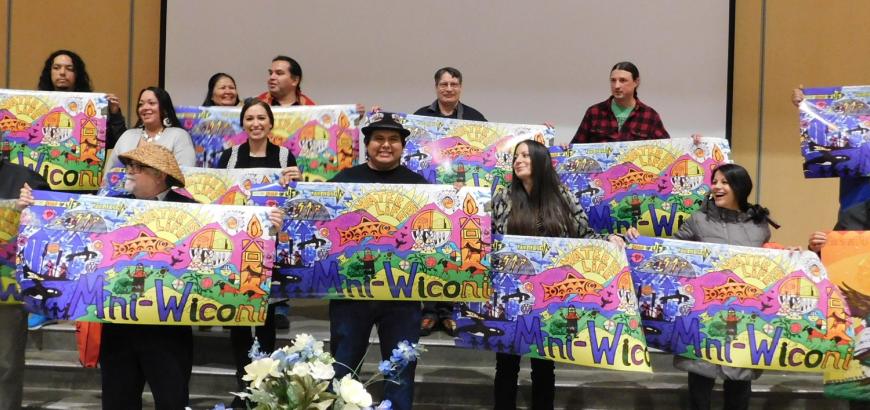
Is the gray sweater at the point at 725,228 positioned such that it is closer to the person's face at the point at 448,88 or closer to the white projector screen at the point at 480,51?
the person's face at the point at 448,88

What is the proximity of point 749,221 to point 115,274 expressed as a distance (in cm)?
302

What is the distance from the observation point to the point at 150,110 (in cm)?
597

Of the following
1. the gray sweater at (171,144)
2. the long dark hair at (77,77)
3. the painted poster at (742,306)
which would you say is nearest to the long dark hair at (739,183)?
the painted poster at (742,306)

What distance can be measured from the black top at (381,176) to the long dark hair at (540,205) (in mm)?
493

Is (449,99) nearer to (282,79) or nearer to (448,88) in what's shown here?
(448,88)

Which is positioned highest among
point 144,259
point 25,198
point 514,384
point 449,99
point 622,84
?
point 622,84

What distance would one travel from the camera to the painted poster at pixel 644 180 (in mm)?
6043

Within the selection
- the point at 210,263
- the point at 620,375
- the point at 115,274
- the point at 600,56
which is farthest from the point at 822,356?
the point at 600,56

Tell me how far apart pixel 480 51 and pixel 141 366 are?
4.90m

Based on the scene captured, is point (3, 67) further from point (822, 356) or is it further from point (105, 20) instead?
point (822, 356)

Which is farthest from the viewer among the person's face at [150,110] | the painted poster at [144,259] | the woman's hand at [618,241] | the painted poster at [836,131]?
the person's face at [150,110]

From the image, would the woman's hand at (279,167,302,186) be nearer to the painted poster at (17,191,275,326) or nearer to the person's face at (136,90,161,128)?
the painted poster at (17,191,275,326)

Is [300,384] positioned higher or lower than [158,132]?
lower

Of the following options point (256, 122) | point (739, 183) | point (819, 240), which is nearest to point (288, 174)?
point (256, 122)
